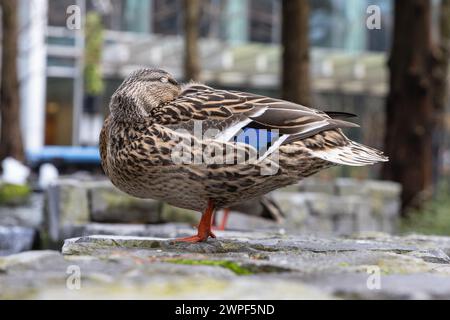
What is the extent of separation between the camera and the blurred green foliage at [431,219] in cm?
1008

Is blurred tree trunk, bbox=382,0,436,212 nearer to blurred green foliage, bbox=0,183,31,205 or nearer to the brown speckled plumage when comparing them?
blurred green foliage, bbox=0,183,31,205

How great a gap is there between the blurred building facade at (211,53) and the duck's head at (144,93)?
2155cm

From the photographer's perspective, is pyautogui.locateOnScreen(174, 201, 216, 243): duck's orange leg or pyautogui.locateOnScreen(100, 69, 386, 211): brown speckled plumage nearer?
pyautogui.locateOnScreen(100, 69, 386, 211): brown speckled plumage

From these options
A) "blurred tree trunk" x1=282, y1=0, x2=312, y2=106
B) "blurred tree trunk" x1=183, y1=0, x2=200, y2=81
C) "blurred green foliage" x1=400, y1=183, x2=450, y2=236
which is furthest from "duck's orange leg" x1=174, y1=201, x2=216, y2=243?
"blurred tree trunk" x1=183, y1=0, x2=200, y2=81

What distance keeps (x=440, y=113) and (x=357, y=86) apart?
69.8 ft

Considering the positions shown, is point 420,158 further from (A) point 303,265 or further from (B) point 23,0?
(B) point 23,0

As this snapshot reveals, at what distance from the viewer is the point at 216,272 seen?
2.75m

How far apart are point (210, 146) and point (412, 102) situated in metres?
8.69

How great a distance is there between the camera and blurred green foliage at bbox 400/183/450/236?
10084 mm

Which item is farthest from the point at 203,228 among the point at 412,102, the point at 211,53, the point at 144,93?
the point at 211,53

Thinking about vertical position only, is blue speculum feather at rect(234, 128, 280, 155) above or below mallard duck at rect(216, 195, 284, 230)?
above

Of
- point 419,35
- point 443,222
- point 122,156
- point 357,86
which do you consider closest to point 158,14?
point 357,86

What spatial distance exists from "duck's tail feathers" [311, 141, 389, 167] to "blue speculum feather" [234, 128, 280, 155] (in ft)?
0.77

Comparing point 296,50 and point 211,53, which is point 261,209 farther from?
point 211,53
